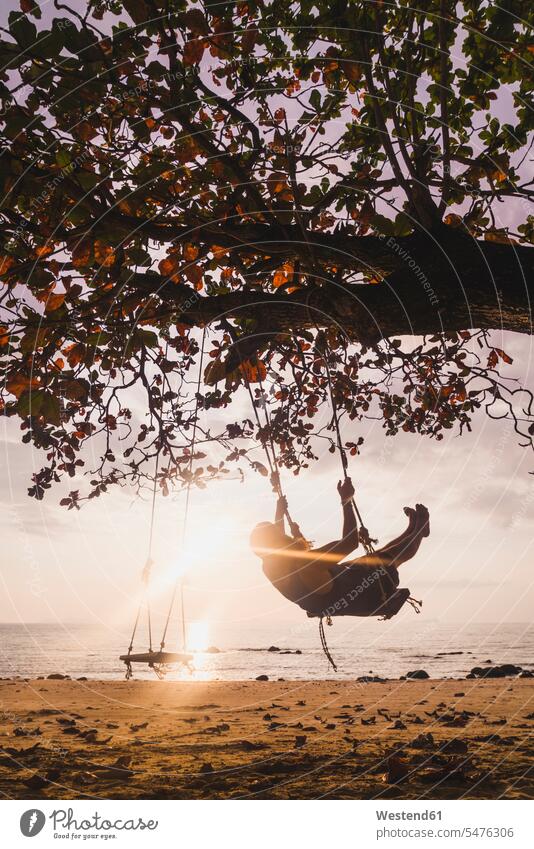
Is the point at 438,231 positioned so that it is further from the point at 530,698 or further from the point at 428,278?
the point at 530,698

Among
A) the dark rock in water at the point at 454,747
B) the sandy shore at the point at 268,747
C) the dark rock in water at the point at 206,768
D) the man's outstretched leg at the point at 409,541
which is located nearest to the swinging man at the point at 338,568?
the man's outstretched leg at the point at 409,541

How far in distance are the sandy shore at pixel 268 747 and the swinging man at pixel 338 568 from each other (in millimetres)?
1720

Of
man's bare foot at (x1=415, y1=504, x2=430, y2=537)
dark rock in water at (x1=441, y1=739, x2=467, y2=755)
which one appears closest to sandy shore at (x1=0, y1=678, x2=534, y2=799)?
dark rock in water at (x1=441, y1=739, x2=467, y2=755)

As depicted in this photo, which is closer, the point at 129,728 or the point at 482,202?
the point at 482,202

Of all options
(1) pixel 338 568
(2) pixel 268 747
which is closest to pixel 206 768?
(2) pixel 268 747

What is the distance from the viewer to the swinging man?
14.6ft

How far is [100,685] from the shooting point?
1543cm

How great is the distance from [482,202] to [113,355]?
439 cm

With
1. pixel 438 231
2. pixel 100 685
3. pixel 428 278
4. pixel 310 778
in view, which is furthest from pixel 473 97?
pixel 100 685

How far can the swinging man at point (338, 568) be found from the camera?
446 cm

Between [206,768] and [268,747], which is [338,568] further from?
[268,747]

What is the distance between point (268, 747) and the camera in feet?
22.6

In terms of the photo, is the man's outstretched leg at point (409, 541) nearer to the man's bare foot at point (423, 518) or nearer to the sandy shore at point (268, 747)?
the man's bare foot at point (423, 518)

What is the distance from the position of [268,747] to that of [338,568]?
3.58 m
